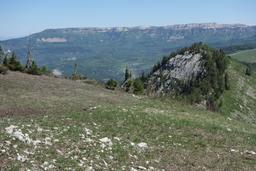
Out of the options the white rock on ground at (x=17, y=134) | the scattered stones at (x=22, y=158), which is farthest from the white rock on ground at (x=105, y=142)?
the scattered stones at (x=22, y=158)

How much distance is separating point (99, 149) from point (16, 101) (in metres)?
15.5

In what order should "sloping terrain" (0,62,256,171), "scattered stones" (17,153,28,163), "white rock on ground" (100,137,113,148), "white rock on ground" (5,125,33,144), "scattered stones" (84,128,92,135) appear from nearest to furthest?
"scattered stones" (17,153,28,163)
"sloping terrain" (0,62,256,171)
"white rock on ground" (5,125,33,144)
"white rock on ground" (100,137,113,148)
"scattered stones" (84,128,92,135)

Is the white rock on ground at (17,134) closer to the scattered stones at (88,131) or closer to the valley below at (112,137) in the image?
the valley below at (112,137)

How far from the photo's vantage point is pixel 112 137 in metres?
26.3

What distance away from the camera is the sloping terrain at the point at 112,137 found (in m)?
21.7

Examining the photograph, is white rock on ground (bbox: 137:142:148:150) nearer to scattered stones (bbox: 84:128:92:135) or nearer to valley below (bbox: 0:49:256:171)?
valley below (bbox: 0:49:256:171)

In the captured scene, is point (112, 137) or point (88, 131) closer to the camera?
point (112, 137)

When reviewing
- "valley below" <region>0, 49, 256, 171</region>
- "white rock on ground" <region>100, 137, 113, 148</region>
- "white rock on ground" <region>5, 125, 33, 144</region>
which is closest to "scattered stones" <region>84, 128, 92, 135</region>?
"valley below" <region>0, 49, 256, 171</region>

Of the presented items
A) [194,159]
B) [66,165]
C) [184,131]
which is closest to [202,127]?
[184,131]

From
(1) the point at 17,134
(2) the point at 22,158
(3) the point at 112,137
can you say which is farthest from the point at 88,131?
(2) the point at 22,158

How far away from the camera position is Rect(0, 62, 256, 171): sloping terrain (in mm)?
21703

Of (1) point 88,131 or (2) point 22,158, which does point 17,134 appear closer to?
(2) point 22,158

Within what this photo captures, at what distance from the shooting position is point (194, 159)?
986 inches

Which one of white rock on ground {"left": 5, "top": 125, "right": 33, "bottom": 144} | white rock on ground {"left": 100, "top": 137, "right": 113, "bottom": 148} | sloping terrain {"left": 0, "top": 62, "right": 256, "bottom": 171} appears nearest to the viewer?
sloping terrain {"left": 0, "top": 62, "right": 256, "bottom": 171}
